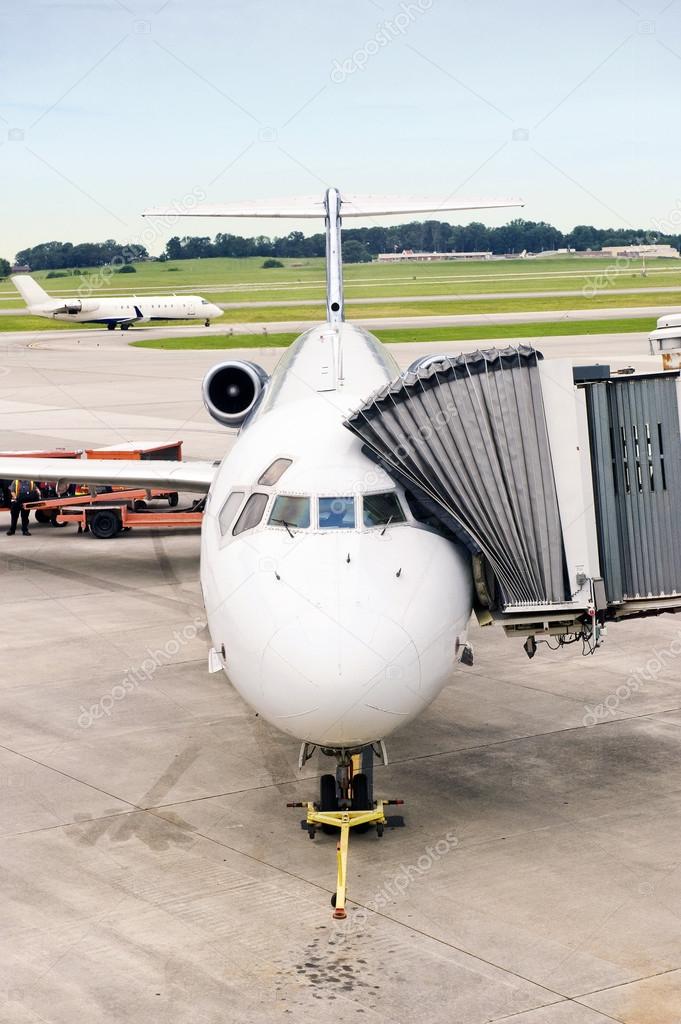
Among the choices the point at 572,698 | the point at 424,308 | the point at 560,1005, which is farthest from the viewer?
the point at 424,308

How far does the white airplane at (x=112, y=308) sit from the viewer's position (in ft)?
325

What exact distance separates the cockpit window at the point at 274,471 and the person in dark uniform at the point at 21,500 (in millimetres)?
17248

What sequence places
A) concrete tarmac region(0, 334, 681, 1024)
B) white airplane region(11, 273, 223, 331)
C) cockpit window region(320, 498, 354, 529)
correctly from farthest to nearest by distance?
white airplane region(11, 273, 223, 331), cockpit window region(320, 498, 354, 529), concrete tarmac region(0, 334, 681, 1024)

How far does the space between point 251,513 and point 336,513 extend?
38.2 inches

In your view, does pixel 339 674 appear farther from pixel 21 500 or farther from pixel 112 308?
pixel 112 308

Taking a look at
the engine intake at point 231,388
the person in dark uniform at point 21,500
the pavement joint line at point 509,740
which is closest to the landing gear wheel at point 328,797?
the pavement joint line at point 509,740

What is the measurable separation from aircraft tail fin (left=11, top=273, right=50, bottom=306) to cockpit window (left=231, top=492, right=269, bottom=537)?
296 feet

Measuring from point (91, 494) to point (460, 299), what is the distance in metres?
98.5

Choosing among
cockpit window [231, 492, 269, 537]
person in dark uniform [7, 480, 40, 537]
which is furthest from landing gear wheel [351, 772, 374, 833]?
person in dark uniform [7, 480, 40, 537]

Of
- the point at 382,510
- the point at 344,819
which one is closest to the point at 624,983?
the point at 344,819

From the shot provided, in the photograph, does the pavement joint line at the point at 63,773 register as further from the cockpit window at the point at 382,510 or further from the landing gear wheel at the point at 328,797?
the cockpit window at the point at 382,510

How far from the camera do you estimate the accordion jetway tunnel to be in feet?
41.1

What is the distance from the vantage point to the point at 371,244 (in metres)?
89.2

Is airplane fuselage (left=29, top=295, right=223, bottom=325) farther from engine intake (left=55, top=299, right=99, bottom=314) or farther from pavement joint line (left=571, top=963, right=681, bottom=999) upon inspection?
pavement joint line (left=571, top=963, right=681, bottom=999)
